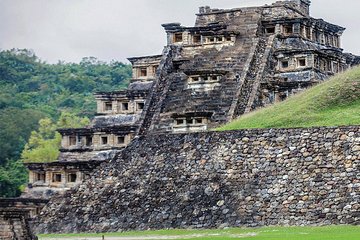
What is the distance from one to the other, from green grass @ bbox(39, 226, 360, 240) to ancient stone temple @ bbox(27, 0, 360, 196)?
10.7 meters

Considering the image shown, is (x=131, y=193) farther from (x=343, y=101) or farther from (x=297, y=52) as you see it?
(x=297, y=52)

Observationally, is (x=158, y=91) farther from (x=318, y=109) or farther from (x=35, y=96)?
(x=35, y=96)

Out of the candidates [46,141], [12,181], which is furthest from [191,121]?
[46,141]

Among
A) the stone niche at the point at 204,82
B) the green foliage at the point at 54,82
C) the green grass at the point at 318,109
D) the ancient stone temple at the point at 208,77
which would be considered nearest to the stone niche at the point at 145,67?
the ancient stone temple at the point at 208,77

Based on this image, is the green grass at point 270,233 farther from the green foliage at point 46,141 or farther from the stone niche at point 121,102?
the green foliage at point 46,141

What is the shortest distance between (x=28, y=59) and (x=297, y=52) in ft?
279

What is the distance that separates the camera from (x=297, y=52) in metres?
53.0

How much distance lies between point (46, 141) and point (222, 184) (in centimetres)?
4778

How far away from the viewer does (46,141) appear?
281ft

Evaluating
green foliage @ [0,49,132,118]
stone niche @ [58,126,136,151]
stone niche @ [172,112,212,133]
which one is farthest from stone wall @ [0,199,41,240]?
green foliage @ [0,49,132,118]

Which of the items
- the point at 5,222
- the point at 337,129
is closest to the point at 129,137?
the point at 337,129

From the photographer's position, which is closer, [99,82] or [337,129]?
[337,129]

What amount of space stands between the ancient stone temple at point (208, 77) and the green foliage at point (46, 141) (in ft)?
54.2

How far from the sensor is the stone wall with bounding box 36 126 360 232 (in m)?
36.5
